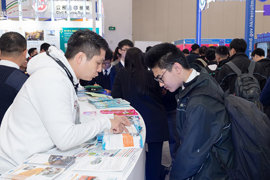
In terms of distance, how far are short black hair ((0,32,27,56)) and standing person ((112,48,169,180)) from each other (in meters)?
1.02

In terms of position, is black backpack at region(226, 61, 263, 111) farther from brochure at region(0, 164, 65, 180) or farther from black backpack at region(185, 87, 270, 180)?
brochure at region(0, 164, 65, 180)

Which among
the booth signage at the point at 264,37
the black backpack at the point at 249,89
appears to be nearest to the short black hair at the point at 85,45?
the black backpack at the point at 249,89

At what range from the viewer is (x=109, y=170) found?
118 centimetres

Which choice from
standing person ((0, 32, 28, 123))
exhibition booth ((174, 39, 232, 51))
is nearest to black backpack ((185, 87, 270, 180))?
standing person ((0, 32, 28, 123))

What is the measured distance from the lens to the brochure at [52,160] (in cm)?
124

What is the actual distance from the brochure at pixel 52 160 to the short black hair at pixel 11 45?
151 centimetres

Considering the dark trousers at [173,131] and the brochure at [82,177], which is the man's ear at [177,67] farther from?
the dark trousers at [173,131]

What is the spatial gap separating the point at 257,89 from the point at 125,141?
166 centimetres

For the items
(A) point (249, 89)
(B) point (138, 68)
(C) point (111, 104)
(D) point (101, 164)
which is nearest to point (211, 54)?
(A) point (249, 89)

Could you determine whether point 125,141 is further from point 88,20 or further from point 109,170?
point 88,20

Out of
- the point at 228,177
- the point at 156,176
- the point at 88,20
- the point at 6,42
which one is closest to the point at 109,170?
the point at 228,177

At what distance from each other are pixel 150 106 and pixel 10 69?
1274mm

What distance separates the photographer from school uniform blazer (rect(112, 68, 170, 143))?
2.50m

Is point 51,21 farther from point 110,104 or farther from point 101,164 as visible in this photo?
point 101,164
